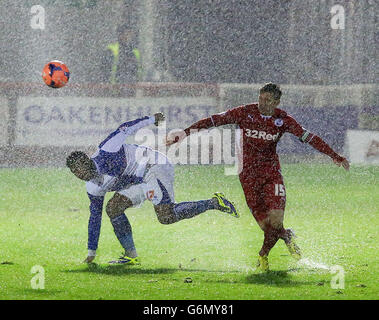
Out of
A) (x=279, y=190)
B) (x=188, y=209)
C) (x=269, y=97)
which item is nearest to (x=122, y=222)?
(x=188, y=209)

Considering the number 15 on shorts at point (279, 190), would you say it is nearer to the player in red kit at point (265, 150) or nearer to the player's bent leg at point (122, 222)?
the player in red kit at point (265, 150)

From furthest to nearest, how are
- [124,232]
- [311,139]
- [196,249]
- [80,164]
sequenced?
[196,249] → [124,232] → [311,139] → [80,164]

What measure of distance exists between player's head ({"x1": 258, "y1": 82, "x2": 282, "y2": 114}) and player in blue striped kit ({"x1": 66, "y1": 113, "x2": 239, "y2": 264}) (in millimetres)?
1088

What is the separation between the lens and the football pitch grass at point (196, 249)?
26.9ft

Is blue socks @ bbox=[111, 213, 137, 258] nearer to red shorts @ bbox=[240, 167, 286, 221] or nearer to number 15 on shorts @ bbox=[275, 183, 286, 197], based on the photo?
red shorts @ bbox=[240, 167, 286, 221]

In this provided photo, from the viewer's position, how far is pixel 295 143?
70.1 feet

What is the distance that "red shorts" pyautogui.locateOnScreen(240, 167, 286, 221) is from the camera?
9.43 meters

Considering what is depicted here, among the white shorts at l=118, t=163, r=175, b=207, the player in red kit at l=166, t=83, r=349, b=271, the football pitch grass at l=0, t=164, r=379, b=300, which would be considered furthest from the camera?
the white shorts at l=118, t=163, r=175, b=207

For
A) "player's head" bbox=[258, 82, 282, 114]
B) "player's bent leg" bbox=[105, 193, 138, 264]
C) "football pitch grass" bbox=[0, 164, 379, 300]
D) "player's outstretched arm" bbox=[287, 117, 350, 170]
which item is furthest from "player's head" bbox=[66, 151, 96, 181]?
"player's outstretched arm" bbox=[287, 117, 350, 170]

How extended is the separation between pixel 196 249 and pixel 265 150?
73.6 inches

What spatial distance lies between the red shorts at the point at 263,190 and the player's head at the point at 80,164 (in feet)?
5.28

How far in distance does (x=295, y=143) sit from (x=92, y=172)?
1258 cm

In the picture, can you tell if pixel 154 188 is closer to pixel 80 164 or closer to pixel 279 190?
pixel 80 164

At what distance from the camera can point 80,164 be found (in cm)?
913
